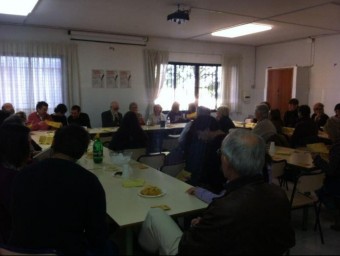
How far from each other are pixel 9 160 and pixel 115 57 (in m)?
5.61

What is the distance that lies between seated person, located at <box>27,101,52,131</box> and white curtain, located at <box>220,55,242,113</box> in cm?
487

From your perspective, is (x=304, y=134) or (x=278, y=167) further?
(x=304, y=134)

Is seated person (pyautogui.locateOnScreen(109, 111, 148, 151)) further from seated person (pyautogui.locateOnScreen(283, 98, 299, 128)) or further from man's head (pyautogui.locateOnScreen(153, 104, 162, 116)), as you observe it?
seated person (pyautogui.locateOnScreen(283, 98, 299, 128))

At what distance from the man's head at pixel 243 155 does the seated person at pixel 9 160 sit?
1.26 meters

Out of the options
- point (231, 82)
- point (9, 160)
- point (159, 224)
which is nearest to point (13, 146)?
point (9, 160)

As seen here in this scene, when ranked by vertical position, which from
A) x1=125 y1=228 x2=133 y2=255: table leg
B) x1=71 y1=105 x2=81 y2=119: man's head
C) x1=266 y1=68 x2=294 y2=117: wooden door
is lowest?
x1=125 y1=228 x2=133 y2=255: table leg

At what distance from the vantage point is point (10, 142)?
6.49 ft

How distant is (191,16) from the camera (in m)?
5.41

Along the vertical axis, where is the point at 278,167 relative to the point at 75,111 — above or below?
below

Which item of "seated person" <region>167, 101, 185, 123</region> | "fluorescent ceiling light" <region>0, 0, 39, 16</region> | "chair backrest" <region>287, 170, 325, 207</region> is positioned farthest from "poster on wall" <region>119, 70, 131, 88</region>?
"chair backrest" <region>287, 170, 325, 207</region>

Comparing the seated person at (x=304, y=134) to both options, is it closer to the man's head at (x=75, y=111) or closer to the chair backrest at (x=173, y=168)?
the chair backrest at (x=173, y=168)

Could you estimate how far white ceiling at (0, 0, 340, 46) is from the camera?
4.61 meters

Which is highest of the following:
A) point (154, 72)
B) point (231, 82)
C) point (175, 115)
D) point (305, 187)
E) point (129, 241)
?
point (154, 72)

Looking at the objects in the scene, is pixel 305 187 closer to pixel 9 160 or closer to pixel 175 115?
pixel 9 160
